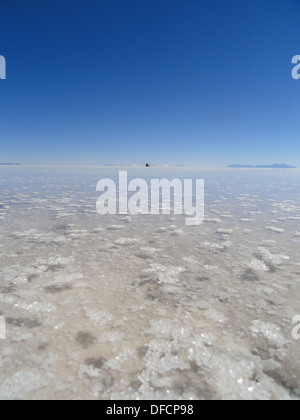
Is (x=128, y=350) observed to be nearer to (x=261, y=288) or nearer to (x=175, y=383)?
(x=175, y=383)

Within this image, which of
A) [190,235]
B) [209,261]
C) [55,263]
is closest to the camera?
[55,263]

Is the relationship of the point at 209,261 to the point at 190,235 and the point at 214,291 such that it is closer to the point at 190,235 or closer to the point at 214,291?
the point at 214,291
